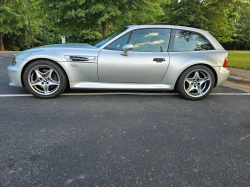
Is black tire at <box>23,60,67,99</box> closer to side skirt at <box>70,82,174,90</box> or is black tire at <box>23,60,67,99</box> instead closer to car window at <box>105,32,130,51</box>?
side skirt at <box>70,82,174,90</box>

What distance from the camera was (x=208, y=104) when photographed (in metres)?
3.79

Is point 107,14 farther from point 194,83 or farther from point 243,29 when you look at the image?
point 243,29

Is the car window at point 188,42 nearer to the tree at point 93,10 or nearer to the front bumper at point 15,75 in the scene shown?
the front bumper at point 15,75

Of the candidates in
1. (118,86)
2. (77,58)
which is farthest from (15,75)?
(118,86)

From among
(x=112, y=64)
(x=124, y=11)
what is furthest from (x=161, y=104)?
(x=124, y=11)

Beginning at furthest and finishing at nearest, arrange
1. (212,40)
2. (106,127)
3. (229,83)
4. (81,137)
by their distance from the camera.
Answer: (229,83) < (212,40) < (106,127) < (81,137)

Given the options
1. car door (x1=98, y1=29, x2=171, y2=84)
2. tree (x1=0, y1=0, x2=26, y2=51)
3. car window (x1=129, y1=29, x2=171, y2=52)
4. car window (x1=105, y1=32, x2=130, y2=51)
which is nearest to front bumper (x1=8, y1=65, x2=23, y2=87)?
car door (x1=98, y1=29, x2=171, y2=84)

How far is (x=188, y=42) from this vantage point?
13.3ft

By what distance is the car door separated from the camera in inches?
146

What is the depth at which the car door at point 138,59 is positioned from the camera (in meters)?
3.71

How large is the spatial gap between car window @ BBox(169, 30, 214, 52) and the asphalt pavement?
1190 mm

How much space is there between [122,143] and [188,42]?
2788mm

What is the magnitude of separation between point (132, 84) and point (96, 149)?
201 cm

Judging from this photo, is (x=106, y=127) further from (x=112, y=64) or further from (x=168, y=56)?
(x=168, y=56)
